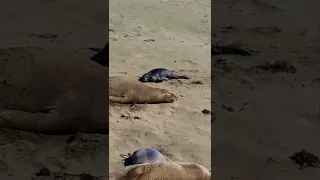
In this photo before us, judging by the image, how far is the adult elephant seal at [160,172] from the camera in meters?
4.62

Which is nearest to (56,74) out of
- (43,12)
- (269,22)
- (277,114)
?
(277,114)

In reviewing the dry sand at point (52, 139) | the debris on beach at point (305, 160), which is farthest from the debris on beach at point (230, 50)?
the debris on beach at point (305, 160)

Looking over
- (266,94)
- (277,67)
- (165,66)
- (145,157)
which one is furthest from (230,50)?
(145,157)

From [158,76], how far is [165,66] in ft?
2.50

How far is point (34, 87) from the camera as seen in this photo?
18.4ft

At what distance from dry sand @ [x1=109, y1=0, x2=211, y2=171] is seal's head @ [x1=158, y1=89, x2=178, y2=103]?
0.08 metres

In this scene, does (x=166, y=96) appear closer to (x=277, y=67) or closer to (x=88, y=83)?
(x=88, y=83)

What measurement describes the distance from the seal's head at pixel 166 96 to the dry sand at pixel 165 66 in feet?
0.27

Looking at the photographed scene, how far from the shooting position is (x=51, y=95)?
5602 mm

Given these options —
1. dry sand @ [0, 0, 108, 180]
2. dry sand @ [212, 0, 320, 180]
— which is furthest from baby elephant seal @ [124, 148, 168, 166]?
dry sand @ [212, 0, 320, 180]

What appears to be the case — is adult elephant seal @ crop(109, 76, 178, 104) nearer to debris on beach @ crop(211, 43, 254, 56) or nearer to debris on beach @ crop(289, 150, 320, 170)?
debris on beach @ crop(289, 150, 320, 170)

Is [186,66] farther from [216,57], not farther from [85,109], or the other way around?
[85,109]

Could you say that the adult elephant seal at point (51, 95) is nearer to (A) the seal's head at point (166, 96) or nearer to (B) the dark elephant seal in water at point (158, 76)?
(A) the seal's head at point (166, 96)

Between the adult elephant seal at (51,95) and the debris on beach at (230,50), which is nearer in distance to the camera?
the adult elephant seal at (51,95)
